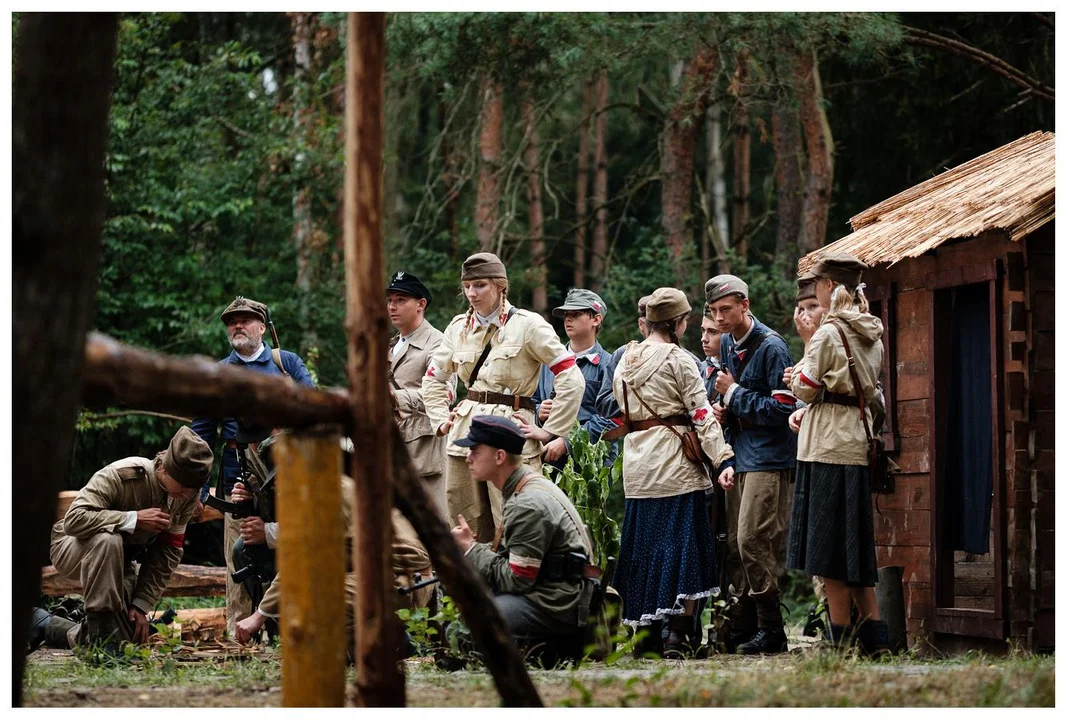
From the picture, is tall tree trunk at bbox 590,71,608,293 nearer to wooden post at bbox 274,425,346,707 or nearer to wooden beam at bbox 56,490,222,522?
wooden beam at bbox 56,490,222,522

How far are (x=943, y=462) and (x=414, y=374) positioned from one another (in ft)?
11.0

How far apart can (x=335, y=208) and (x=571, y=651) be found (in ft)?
40.8

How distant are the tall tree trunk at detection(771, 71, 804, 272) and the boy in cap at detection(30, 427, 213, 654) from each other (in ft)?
33.3

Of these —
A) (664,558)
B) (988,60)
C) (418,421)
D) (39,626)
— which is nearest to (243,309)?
(418,421)

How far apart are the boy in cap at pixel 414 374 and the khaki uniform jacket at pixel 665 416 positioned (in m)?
1.23

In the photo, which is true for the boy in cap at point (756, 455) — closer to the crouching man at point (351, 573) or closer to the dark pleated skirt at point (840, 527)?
the dark pleated skirt at point (840, 527)

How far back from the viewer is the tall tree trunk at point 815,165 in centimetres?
1552

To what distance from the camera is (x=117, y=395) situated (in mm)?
4156

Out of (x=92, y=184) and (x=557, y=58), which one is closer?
(x=92, y=184)

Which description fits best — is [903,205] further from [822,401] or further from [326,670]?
[326,670]

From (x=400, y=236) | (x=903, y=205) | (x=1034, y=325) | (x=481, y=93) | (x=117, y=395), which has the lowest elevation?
(x=117, y=395)

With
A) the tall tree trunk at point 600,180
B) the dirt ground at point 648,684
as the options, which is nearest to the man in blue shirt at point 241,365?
the dirt ground at point 648,684

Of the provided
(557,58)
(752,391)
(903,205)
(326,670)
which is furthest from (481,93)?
(326,670)

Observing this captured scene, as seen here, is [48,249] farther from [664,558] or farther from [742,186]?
[742,186]
